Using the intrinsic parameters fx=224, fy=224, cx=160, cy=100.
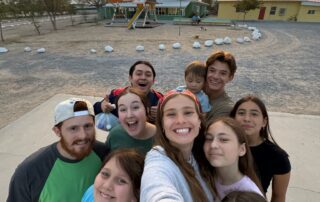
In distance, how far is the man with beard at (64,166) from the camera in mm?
1636

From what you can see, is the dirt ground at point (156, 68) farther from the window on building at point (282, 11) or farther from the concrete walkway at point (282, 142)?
the window on building at point (282, 11)

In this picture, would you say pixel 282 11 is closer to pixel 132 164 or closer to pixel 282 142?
pixel 282 142

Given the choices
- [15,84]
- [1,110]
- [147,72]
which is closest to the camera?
[147,72]

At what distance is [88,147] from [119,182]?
52 centimetres

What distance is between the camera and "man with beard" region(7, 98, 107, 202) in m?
1.64

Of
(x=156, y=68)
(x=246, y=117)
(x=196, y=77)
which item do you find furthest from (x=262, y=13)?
(x=246, y=117)

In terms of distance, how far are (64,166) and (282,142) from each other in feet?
12.2

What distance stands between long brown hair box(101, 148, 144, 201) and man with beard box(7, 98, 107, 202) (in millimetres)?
326

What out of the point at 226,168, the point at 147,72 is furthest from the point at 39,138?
the point at 226,168

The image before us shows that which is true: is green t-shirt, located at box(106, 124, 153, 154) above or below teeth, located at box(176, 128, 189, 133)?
below

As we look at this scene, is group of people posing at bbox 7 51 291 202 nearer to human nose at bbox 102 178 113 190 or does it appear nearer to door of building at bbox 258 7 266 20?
human nose at bbox 102 178 113 190

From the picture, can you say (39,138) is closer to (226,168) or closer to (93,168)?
(93,168)

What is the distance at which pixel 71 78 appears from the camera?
774cm

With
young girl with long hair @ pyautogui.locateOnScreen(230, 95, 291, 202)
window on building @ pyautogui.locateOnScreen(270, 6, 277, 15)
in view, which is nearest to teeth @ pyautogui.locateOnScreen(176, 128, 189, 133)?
young girl with long hair @ pyautogui.locateOnScreen(230, 95, 291, 202)
